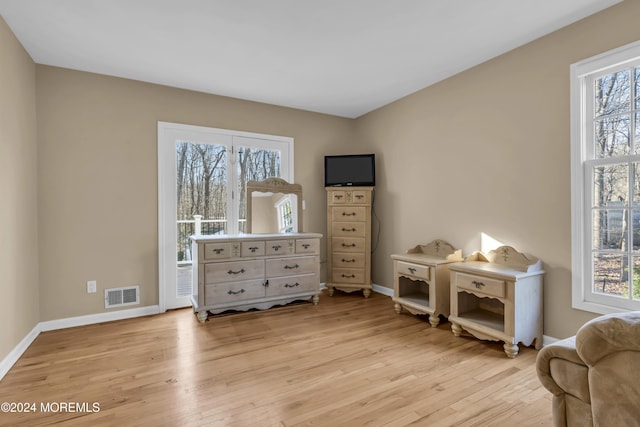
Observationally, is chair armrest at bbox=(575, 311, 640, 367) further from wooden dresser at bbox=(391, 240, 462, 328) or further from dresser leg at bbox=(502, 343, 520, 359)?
wooden dresser at bbox=(391, 240, 462, 328)

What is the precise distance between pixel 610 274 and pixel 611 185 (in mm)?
632

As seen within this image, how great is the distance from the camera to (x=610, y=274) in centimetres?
222

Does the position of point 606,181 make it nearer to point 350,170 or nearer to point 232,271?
point 350,170

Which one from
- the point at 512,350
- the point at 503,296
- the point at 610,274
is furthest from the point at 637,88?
the point at 512,350

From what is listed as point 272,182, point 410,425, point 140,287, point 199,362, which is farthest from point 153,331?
point 410,425

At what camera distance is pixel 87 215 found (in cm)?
308

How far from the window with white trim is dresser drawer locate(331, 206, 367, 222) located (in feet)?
7.18

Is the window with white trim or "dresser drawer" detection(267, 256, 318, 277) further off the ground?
the window with white trim

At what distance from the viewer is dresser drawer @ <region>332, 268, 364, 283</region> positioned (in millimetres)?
4055

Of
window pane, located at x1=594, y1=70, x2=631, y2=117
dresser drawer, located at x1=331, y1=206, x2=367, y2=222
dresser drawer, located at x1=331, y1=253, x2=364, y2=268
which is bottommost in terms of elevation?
dresser drawer, located at x1=331, y1=253, x2=364, y2=268

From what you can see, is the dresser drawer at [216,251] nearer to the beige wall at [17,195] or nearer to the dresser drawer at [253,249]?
the dresser drawer at [253,249]

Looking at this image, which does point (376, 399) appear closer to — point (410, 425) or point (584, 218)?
point (410, 425)

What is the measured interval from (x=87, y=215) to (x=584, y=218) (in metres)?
4.31

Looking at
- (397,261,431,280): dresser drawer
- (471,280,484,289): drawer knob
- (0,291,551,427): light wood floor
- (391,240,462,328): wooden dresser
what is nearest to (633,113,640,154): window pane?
(471,280,484,289): drawer knob
